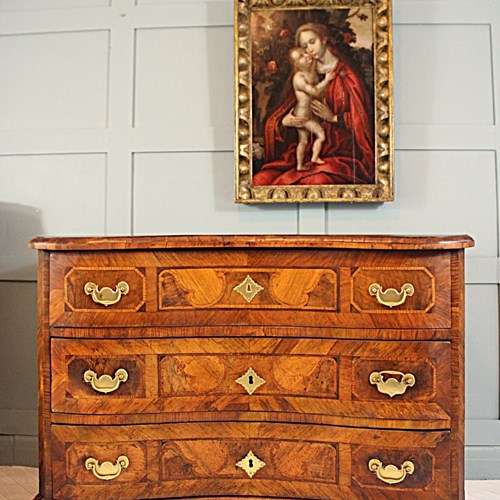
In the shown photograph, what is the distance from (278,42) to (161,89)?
56 cm

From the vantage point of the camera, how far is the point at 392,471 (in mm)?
1664

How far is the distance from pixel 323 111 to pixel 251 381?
1.24 m

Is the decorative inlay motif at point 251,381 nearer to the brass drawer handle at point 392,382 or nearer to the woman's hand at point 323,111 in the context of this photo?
the brass drawer handle at point 392,382

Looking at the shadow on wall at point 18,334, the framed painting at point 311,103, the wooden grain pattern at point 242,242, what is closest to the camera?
the wooden grain pattern at point 242,242

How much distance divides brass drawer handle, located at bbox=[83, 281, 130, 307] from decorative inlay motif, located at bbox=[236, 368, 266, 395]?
1.47ft

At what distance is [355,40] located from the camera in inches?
93.2

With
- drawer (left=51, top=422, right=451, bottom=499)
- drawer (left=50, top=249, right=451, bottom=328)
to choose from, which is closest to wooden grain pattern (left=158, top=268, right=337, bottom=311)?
drawer (left=50, top=249, right=451, bottom=328)

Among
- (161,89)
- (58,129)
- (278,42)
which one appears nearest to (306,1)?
(278,42)

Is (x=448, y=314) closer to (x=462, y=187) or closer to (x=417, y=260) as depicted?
(x=417, y=260)

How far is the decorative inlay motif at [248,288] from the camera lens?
1710mm

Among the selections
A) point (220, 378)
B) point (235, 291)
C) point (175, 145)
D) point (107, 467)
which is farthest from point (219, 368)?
A: point (175, 145)

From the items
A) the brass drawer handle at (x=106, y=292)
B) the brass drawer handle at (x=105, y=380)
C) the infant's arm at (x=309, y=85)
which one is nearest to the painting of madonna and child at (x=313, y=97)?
the infant's arm at (x=309, y=85)

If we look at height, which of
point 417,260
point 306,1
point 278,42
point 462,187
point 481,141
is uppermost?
point 306,1

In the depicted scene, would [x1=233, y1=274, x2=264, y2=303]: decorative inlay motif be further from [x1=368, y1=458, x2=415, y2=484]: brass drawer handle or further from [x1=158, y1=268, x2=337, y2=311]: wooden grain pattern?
[x1=368, y1=458, x2=415, y2=484]: brass drawer handle
